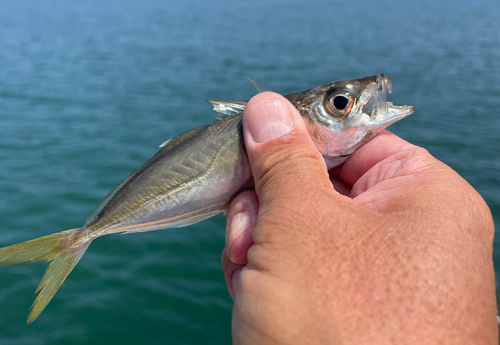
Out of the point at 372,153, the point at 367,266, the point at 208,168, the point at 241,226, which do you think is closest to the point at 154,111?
the point at 208,168

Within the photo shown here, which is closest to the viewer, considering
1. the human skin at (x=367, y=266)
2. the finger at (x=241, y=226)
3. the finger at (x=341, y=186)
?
the human skin at (x=367, y=266)

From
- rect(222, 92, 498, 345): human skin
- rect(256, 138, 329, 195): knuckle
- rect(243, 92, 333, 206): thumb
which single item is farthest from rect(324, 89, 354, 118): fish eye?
rect(222, 92, 498, 345): human skin

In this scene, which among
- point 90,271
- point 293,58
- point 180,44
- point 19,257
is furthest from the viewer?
point 180,44

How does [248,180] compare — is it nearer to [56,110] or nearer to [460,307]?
[460,307]

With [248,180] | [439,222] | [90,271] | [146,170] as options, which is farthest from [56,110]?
[439,222]

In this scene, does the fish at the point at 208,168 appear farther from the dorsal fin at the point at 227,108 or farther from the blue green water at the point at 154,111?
the blue green water at the point at 154,111

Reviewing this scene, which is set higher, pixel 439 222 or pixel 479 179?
pixel 439 222

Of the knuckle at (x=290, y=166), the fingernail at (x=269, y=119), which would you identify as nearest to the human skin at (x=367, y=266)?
the knuckle at (x=290, y=166)
